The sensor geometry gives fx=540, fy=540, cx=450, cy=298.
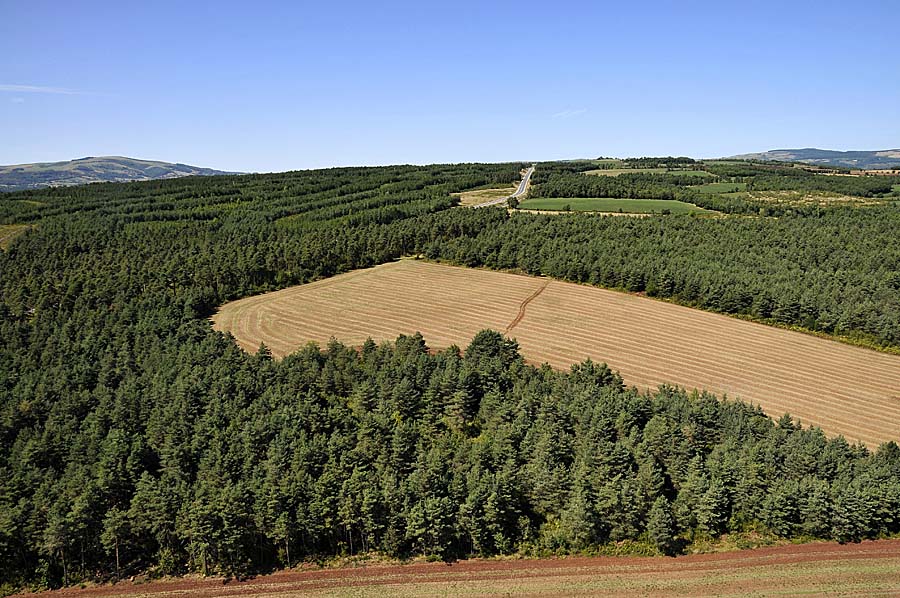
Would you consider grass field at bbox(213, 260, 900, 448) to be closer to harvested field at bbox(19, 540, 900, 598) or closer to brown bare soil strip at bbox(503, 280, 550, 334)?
brown bare soil strip at bbox(503, 280, 550, 334)

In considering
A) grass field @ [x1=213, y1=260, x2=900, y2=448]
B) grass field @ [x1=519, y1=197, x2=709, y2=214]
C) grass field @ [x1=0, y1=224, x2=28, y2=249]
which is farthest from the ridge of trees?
grass field @ [x1=519, y1=197, x2=709, y2=214]

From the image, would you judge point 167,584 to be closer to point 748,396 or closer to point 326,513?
point 326,513

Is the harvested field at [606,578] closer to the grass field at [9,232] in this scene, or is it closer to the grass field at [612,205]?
the grass field at [612,205]

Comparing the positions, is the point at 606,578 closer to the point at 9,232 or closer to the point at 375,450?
the point at 375,450

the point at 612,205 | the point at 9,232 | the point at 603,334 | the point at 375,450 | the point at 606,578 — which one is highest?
the point at 612,205

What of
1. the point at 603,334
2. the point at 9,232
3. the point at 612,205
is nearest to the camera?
the point at 603,334

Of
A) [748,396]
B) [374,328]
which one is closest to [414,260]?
[374,328]

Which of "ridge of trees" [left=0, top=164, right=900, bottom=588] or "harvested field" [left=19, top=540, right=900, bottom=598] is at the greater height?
"ridge of trees" [left=0, top=164, right=900, bottom=588]

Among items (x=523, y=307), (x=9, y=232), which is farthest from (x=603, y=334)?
(x=9, y=232)
